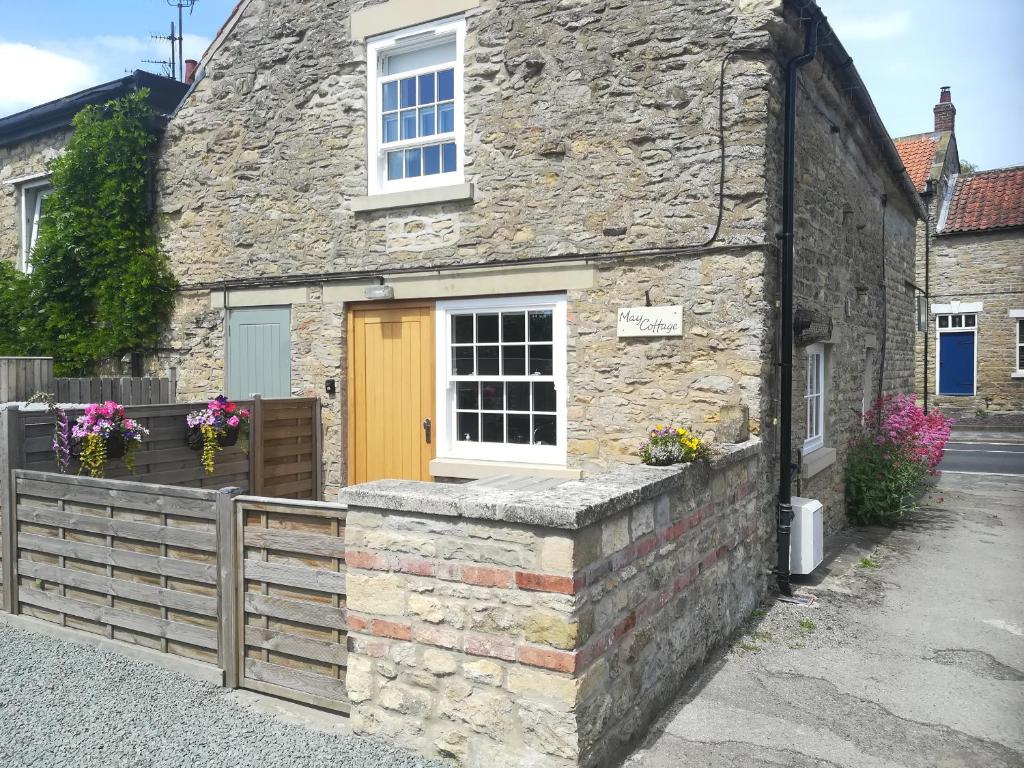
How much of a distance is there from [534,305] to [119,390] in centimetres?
508

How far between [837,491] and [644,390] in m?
3.54

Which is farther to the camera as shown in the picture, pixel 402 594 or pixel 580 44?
pixel 580 44

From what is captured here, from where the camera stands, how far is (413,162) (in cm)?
820

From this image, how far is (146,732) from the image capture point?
3922mm

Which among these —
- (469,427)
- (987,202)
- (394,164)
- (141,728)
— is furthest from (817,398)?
(987,202)

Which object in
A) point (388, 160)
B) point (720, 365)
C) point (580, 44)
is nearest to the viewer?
point (720, 365)

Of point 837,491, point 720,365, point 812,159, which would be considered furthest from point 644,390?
point 837,491

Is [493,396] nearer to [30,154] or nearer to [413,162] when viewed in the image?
[413,162]

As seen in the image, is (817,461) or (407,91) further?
(407,91)

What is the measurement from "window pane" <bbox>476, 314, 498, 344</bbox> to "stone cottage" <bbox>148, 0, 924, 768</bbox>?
0.04 metres

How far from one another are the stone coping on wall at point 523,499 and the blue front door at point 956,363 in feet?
73.5

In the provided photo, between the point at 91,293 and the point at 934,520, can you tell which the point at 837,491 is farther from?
the point at 91,293

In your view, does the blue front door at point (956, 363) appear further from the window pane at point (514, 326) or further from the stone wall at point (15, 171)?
the stone wall at point (15, 171)

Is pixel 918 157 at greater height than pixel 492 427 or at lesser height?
greater
